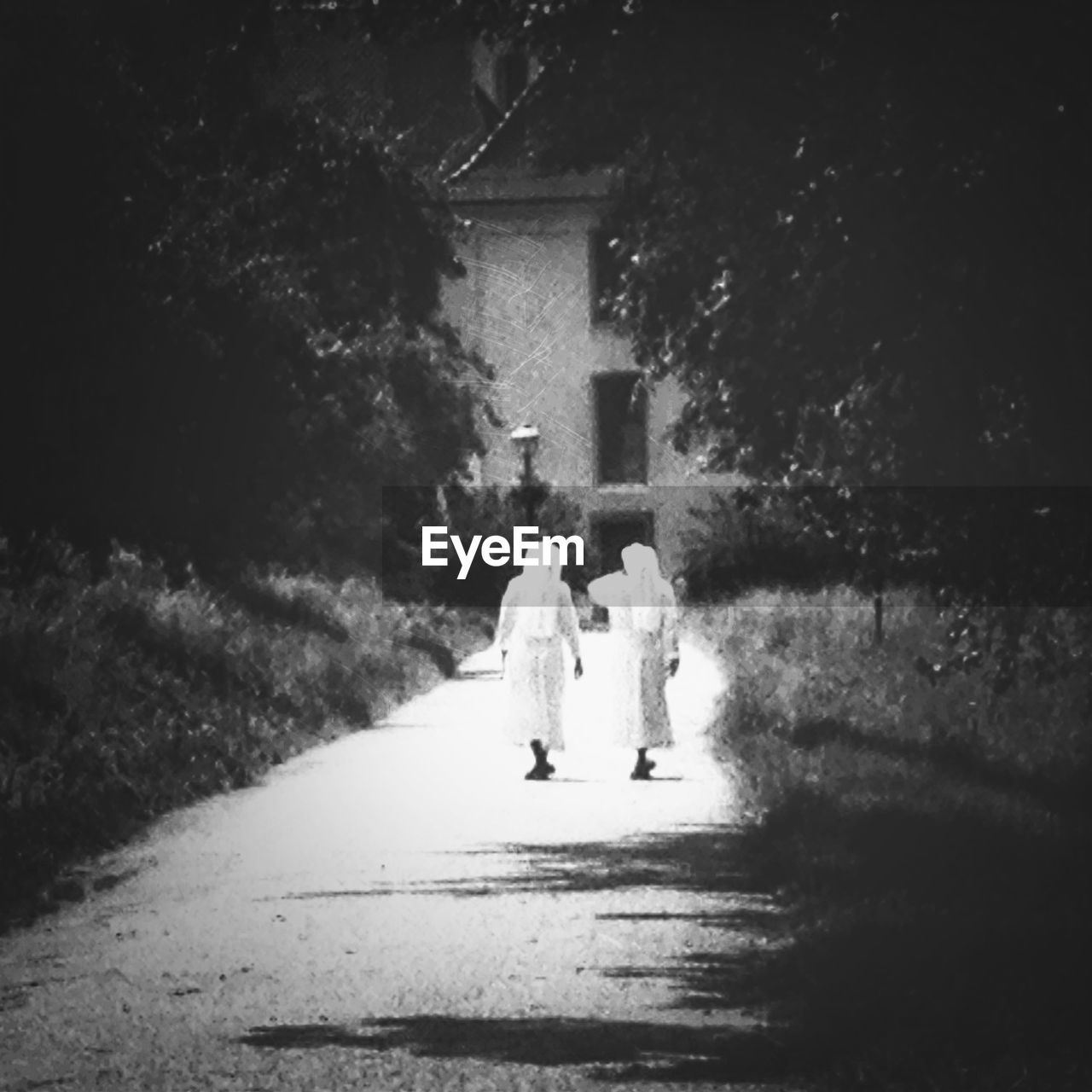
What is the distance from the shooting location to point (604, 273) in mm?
8117

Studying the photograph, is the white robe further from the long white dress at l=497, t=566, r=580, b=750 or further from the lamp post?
the lamp post

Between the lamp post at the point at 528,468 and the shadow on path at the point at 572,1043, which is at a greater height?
the lamp post at the point at 528,468

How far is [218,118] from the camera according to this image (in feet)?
45.5

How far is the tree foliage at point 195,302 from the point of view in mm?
12102

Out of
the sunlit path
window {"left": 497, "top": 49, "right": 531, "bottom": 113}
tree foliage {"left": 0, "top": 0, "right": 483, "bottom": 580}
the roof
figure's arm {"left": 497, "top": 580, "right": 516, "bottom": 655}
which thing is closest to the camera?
the sunlit path

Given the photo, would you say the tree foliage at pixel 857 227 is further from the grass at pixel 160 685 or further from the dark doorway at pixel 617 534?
the grass at pixel 160 685

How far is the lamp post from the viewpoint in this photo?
9.10 meters

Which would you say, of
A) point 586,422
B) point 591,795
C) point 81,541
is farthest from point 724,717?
point 586,422

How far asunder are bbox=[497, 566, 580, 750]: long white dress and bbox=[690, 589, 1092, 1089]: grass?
1016 mm

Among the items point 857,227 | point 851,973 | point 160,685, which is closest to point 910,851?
point 851,973

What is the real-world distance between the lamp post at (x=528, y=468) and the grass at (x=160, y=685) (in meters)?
2.36

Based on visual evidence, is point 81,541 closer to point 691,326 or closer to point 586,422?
point 586,422

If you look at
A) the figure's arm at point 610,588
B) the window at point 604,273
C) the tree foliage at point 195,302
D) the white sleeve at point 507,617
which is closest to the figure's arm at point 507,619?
the white sleeve at point 507,617

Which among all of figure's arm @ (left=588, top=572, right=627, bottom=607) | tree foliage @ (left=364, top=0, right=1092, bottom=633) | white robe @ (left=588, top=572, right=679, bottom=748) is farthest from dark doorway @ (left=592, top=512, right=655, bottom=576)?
white robe @ (left=588, top=572, right=679, bottom=748)
